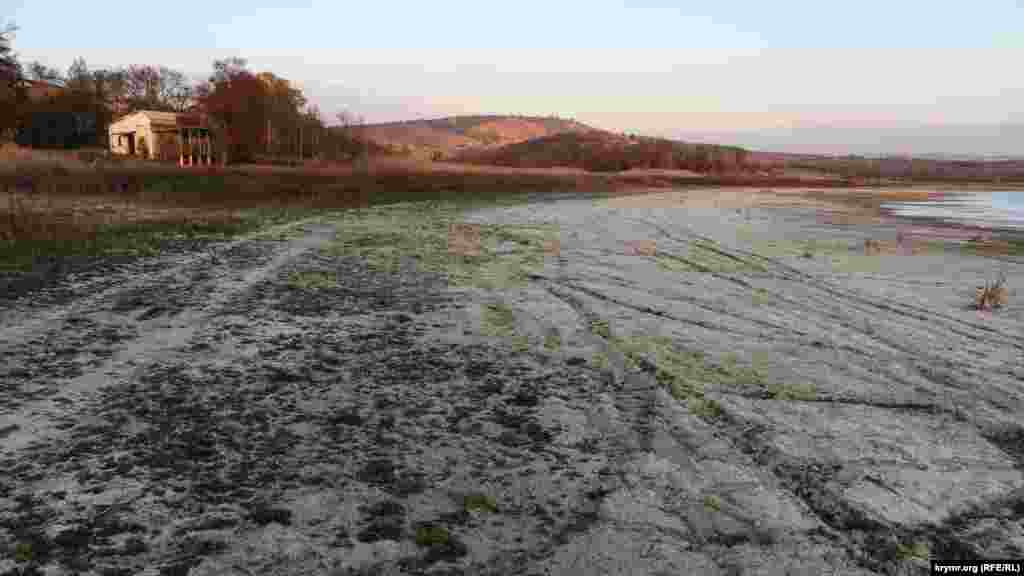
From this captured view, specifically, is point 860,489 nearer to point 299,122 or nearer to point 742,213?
point 742,213

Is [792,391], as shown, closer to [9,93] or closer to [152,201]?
[152,201]

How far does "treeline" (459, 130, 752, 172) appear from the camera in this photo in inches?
2653

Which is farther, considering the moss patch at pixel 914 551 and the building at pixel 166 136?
the building at pixel 166 136

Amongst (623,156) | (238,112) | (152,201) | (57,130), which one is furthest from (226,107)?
(623,156)

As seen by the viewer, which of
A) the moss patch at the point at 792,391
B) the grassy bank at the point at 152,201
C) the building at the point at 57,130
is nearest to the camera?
the moss patch at the point at 792,391

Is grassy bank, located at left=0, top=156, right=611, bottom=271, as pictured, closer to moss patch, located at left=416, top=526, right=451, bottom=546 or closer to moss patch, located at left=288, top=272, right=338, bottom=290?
moss patch, located at left=288, top=272, right=338, bottom=290

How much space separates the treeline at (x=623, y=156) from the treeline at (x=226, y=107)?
→ 23164 millimetres

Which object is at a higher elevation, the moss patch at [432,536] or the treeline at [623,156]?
the treeline at [623,156]

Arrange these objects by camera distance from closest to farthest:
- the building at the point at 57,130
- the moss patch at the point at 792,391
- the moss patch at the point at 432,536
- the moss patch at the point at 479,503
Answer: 1. the moss patch at the point at 432,536
2. the moss patch at the point at 479,503
3. the moss patch at the point at 792,391
4. the building at the point at 57,130

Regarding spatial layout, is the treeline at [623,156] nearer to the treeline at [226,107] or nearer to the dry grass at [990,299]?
the treeline at [226,107]

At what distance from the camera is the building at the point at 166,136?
136ft

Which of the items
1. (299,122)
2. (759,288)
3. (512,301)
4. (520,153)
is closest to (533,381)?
(512,301)

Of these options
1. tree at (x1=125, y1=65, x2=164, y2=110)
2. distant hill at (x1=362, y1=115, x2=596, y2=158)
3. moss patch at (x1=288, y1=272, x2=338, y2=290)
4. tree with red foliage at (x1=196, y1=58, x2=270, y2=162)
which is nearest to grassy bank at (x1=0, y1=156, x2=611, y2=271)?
moss patch at (x1=288, y1=272, x2=338, y2=290)

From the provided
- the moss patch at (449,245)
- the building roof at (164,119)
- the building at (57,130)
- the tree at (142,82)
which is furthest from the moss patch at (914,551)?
the tree at (142,82)
